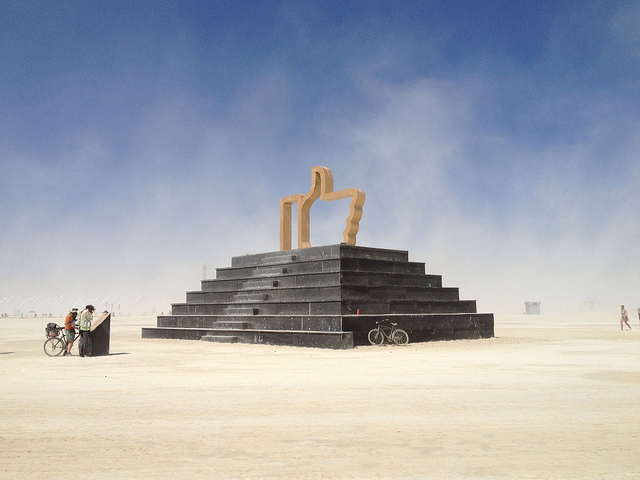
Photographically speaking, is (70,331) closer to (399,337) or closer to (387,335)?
(387,335)

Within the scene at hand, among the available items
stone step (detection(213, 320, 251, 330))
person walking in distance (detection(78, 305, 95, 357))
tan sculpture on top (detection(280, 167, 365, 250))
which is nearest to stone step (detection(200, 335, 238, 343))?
stone step (detection(213, 320, 251, 330))

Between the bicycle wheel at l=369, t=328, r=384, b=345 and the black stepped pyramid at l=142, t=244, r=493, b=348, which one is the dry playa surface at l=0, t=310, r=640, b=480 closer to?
the bicycle wheel at l=369, t=328, r=384, b=345

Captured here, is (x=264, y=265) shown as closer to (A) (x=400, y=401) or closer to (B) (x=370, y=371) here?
(B) (x=370, y=371)

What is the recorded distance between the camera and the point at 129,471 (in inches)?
200

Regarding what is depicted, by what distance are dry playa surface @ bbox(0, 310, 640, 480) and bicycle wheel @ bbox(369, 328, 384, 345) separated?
6456mm

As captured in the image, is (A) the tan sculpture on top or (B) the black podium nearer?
(B) the black podium

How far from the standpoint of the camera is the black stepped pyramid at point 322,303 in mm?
20703

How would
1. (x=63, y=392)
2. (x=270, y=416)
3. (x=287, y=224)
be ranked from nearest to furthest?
(x=270, y=416), (x=63, y=392), (x=287, y=224)

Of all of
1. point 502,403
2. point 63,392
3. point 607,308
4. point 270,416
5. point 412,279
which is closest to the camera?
point 270,416

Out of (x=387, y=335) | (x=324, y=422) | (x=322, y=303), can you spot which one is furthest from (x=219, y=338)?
(x=324, y=422)

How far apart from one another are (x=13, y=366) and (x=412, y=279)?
54.5ft

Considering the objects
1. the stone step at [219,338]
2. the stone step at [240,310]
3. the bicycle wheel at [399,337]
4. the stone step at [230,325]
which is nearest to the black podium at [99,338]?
the stone step at [219,338]

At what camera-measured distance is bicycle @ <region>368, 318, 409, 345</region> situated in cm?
1970

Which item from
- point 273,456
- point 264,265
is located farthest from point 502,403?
point 264,265
